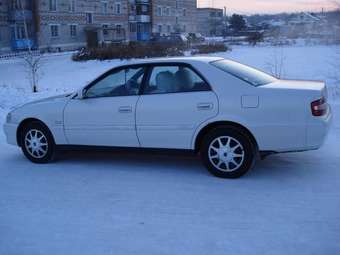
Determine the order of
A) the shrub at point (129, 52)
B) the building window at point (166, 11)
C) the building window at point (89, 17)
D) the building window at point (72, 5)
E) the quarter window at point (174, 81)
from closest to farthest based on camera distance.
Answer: the quarter window at point (174, 81)
the shrub at point (129, 52)
the building window at point (72, 5)
the building window at point (89, 17)
the building window at point (166, 11)

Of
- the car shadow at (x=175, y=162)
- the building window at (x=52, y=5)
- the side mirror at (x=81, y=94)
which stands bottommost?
the car shadow at (x=175, y=162)

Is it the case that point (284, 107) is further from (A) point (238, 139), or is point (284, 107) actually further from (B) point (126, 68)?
(B) point (126, 68)

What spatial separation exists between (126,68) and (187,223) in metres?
2.69

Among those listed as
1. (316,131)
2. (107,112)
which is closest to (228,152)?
(316,131)

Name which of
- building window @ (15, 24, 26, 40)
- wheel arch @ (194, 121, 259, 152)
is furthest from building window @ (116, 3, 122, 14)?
wheel arch @ (194, 121, 259, 152)

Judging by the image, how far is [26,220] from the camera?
504 cm

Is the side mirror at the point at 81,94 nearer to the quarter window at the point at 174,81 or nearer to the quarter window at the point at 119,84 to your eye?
the quarter window at the point at 119,84

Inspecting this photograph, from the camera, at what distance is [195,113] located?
6180 mm

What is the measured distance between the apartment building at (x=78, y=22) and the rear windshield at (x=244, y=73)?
32.9m

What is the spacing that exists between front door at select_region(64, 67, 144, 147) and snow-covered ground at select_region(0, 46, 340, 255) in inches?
17.5

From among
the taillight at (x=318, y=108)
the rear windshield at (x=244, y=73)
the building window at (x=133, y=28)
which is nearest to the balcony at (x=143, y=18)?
the building window at (x=133, y=28)

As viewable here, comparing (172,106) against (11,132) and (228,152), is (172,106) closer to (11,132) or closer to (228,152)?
(228,152)

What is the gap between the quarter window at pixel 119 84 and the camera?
6.62 meters

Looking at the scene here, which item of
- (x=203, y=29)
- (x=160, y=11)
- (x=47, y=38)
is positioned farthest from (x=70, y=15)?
(x=203, y=29)
